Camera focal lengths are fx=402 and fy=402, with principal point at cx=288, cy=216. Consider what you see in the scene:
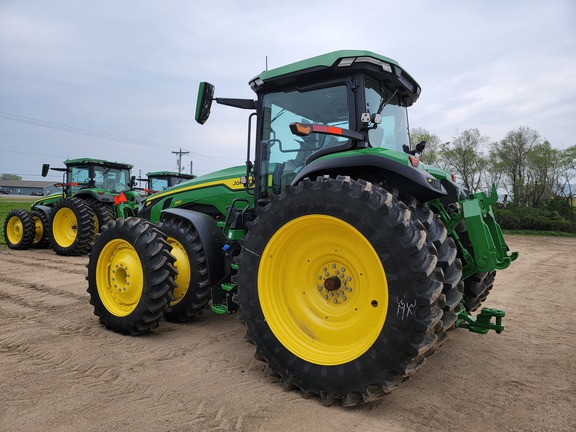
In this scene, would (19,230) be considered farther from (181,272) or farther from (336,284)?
(336,284)

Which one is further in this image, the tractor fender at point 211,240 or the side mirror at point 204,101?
the tractor fender at point 211,240

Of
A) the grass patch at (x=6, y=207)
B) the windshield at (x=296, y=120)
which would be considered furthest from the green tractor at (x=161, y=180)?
the windshield at (x=296, y=120)

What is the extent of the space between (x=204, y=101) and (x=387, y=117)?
1665mm

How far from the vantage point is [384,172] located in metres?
2.97

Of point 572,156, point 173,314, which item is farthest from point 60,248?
point 572,156

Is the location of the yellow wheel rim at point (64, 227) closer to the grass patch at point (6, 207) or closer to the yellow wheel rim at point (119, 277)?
the grass patch at point (6, 207)

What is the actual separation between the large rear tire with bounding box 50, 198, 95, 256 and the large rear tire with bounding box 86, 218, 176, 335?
667cm

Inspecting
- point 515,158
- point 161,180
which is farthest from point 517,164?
point 161,180

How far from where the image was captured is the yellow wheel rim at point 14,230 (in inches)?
449

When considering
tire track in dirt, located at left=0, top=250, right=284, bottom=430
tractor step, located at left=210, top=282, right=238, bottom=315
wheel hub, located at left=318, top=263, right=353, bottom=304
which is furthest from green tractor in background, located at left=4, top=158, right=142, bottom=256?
wheel hub, located at left=318, top=263, right=353, bottom=304

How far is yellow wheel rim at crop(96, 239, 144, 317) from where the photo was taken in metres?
3.84

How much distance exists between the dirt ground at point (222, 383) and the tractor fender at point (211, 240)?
0.61 m

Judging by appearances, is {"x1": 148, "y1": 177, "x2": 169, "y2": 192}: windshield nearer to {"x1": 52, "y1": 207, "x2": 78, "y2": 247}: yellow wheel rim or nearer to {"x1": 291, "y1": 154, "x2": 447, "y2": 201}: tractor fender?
{"x1": 52, "y1": 207, "x2": 78, "y2": 247}: yellow wheel rim

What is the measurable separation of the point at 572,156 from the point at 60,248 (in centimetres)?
3410
